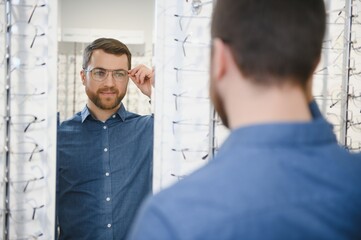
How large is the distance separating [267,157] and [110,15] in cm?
97

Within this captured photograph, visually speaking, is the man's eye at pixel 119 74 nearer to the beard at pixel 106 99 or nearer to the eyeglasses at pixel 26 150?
the beard at pixel 106 99

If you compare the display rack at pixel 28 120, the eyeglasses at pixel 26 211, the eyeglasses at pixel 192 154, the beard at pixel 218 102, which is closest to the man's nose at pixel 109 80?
the display rack at pixel 28 120

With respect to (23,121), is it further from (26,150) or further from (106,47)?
(106,47)

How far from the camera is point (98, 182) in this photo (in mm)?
1327

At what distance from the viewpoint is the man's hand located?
1.32 metres

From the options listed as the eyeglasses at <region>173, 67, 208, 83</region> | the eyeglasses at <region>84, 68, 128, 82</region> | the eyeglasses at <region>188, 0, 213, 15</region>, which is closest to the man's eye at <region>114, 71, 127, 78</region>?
the eyeglasses at <region>84, 68, 128, 82</region>

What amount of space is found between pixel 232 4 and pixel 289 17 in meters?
0.07

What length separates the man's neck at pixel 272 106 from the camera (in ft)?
1.55

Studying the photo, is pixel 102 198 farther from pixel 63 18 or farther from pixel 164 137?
pixel 63 18

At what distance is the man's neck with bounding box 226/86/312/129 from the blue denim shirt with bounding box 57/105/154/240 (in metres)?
0.85

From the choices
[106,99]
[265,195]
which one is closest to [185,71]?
[106,99]

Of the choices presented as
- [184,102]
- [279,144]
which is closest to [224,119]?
[279,144]

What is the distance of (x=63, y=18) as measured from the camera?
125cm

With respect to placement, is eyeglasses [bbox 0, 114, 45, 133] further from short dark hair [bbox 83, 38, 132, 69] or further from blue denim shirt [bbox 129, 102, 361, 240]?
blue denim shirt [bbox 129, 102, 361, 240]
